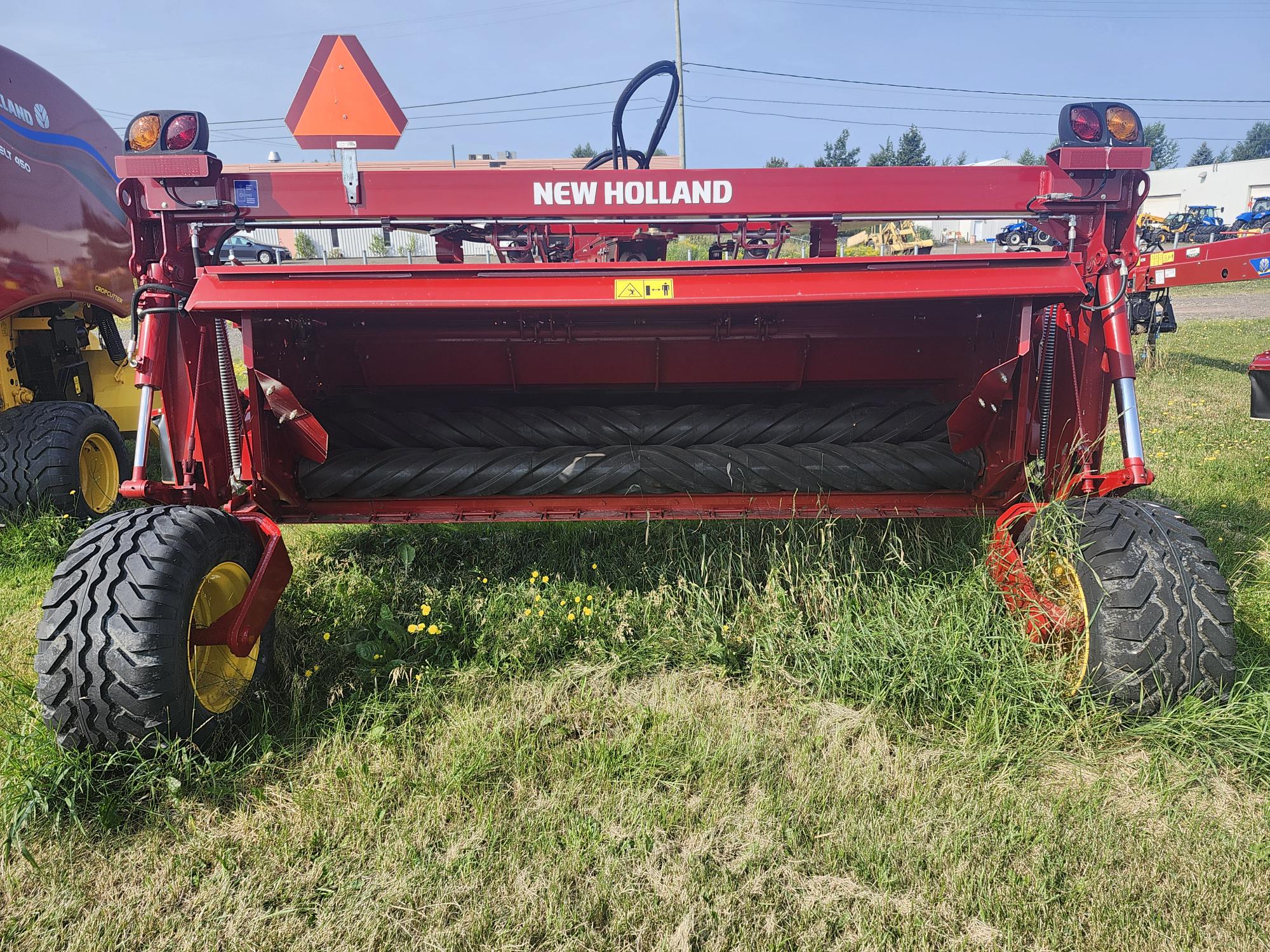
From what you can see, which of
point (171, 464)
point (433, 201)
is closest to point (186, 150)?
point (433, 201)

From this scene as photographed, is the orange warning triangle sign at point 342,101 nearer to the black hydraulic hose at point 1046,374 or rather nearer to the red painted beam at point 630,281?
the red painted beam at point 630,281

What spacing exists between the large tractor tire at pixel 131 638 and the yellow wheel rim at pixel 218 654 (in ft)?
0.04

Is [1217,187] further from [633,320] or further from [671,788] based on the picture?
[671,788]

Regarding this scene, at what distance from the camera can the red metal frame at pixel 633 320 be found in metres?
2.67

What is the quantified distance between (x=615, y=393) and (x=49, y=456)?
332 cm

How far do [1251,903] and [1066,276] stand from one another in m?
1.92

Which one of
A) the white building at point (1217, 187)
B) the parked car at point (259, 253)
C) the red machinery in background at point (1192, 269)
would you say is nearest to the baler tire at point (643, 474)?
the red machinery in background at point (1192, 269)

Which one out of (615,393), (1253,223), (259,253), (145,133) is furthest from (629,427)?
(1253,223)

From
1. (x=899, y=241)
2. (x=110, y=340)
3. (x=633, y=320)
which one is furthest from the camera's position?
(x=899, y=241)

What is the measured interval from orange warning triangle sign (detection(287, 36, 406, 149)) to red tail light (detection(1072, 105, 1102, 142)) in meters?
2.56

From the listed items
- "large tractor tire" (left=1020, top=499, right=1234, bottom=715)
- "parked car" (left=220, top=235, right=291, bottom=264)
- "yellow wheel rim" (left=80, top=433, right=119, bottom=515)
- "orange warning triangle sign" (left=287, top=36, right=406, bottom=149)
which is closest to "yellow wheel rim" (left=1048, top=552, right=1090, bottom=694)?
"large tractor tire" (left=1020, top=499, right=1234, bottom=715)

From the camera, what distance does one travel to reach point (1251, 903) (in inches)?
74.9

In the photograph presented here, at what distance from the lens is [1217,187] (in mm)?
58750

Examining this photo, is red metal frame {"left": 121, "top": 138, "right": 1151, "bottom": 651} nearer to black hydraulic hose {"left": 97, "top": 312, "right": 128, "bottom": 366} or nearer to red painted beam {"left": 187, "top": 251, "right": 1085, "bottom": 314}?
red painted beam {"left": 187, "top": 251, "right": 1085, "bottom": 314}
